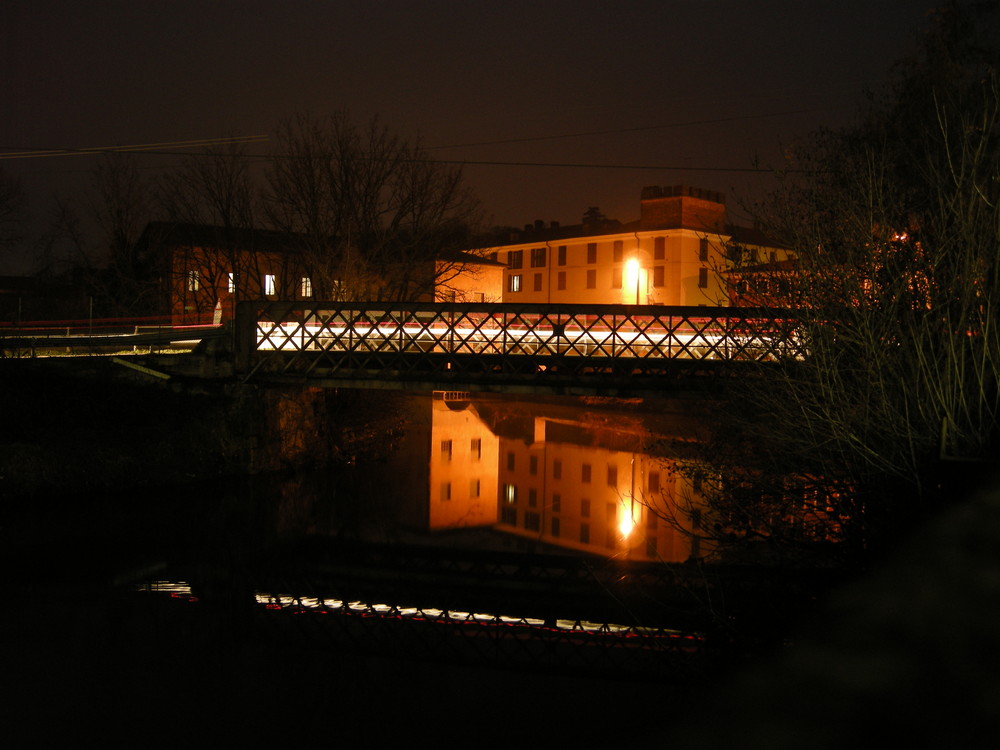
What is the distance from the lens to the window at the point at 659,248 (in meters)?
55.7

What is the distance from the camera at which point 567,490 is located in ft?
82.5

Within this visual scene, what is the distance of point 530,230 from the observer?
7350 cm

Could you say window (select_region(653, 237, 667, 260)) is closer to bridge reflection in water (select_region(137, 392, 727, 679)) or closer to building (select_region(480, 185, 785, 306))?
building (select_region(480, 185, 785, 306))

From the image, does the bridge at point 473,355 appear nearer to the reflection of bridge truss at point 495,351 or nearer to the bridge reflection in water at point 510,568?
the reflection of bridge truss at point 495,351

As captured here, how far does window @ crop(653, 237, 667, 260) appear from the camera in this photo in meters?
55.7

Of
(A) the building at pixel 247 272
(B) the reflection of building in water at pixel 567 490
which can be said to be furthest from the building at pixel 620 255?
(B) the reflection of building in water at pixel 567 490

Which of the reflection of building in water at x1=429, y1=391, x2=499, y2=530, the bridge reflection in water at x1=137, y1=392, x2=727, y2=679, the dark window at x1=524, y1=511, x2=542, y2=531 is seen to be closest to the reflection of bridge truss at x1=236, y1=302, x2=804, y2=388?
the bridge reflection in water at x1=137, y1=392, x2=727, y2=679

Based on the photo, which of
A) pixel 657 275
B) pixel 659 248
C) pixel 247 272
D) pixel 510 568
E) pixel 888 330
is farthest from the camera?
pixel 657 275

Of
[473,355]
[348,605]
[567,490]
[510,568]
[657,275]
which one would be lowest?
[348,605]

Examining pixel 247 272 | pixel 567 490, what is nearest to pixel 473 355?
pixel 567 490

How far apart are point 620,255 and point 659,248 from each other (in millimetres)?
3787

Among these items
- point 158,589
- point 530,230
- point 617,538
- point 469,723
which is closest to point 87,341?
point 158,589

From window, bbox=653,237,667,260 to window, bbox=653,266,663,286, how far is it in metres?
0.67

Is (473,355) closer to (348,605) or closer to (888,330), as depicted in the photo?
(348,605)
